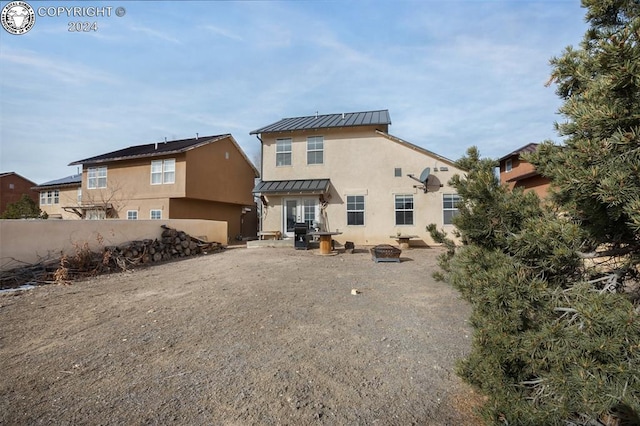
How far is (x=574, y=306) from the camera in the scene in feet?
5.61

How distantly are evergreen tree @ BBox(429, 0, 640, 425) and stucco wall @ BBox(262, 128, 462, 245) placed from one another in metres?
11.3

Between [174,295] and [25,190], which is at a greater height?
[25,190]

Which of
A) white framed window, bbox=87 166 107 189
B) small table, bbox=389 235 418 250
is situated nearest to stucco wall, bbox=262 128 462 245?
small table, bbox=389 235 418 250

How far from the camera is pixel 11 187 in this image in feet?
102

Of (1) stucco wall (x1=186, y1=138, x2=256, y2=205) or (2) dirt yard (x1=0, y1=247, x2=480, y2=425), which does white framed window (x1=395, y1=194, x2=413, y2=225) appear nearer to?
(2) dirt yard (x1=0, y1=247, x2=480, y2=425)

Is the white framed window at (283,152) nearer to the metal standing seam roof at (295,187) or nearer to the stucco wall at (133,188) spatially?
the metal standing seam roof at (295,187)

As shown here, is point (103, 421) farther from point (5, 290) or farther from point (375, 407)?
point (5, 290)

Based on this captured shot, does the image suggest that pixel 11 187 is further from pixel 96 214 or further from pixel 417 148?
pixel 417 148

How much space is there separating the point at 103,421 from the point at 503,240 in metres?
3.33

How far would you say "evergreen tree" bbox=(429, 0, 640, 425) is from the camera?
1472mm

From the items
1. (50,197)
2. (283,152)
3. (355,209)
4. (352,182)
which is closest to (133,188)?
(283,152)

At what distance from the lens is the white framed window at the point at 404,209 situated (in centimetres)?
1359

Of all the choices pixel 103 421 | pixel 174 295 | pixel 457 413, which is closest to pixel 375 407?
pixel 457 413

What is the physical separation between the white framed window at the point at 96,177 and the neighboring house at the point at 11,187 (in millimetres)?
16184
